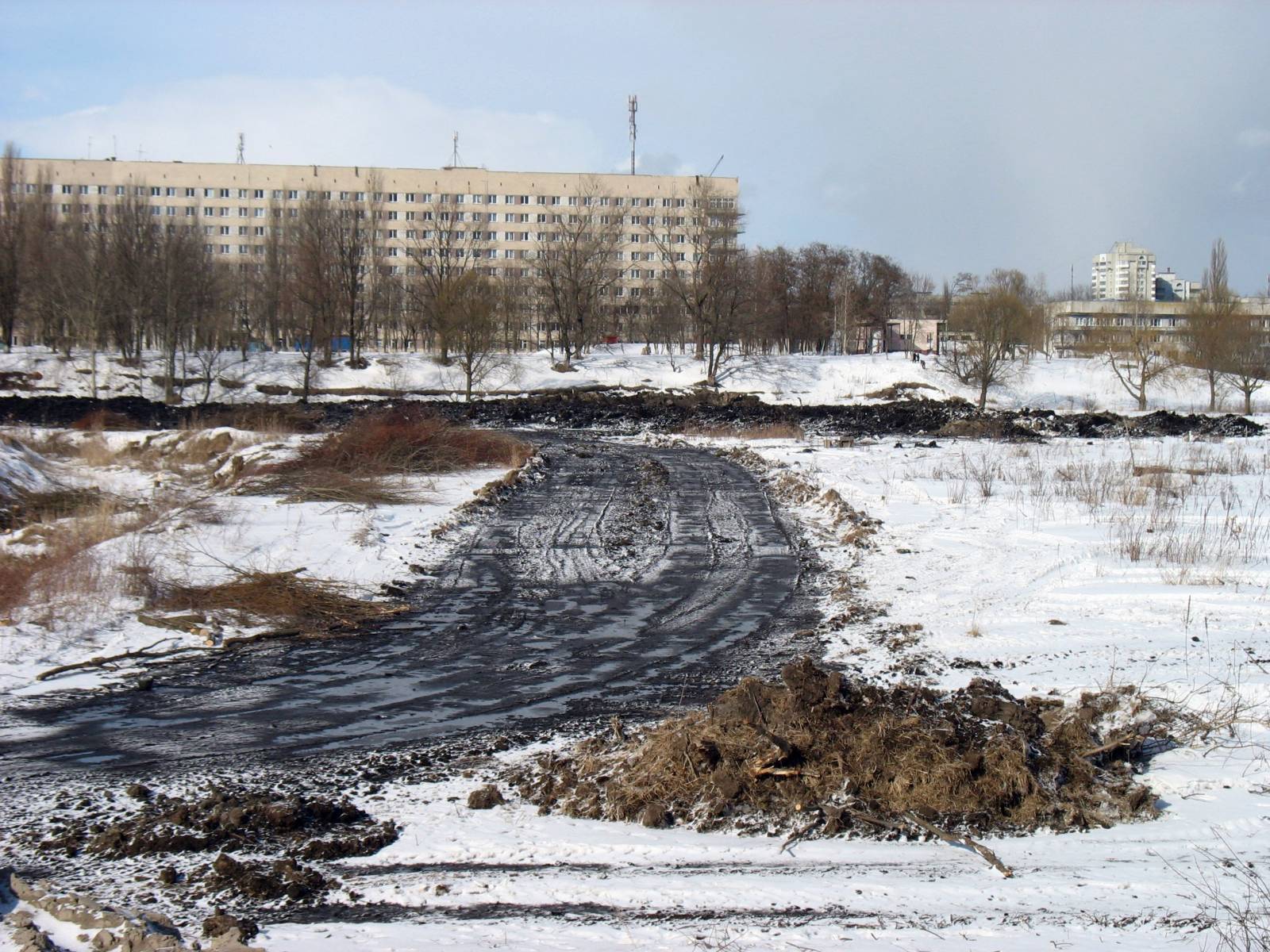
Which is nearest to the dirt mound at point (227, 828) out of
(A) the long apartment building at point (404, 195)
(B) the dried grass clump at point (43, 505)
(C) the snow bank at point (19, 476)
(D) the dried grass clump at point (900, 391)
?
(B) the dried grass clump at point (43, 505)

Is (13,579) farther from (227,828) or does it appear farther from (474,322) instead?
(474,322)

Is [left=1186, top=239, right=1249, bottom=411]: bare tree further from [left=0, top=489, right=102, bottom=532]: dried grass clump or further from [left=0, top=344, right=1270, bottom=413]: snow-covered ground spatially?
[left=0, top=489, right=102, bottom=532]: dried grass clump

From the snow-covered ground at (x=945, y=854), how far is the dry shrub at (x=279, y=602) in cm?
494

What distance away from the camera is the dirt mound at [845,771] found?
557 centimetres

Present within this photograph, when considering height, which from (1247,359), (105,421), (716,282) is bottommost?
(105,421)

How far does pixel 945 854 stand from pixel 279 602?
792 centimetres

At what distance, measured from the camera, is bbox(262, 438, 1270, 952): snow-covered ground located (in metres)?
4.37

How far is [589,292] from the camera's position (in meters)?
67.4

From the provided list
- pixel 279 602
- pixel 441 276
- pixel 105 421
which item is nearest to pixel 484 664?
pixel 279 602

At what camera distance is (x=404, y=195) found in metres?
97.7

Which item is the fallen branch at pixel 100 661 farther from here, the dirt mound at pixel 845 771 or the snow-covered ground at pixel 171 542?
the dirt mound at pixel 845 771

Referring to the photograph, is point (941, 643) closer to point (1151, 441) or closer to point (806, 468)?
point (806, 468)

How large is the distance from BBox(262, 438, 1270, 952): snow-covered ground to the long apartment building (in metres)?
85.8

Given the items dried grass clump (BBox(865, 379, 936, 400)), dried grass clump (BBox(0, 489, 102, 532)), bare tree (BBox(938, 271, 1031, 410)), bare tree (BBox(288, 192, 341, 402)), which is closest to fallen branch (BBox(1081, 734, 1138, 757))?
→ dried grass clump (BBox(0, 489, 102, 532))
